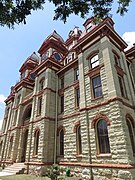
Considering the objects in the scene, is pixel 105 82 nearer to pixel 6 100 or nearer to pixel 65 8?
pixel 65 8

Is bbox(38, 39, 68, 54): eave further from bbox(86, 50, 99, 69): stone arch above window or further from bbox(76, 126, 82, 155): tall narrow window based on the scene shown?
bbox(76, 126, 82, 155): tall narrow window

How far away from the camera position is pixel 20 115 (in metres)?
24.3

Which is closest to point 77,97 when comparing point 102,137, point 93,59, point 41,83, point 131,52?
point 93,59

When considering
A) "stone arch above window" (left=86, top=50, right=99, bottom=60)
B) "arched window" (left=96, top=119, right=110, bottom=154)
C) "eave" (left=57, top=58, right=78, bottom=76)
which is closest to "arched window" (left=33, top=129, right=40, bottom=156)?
"eave" (left=57, top=58, right=78, bottom=76)

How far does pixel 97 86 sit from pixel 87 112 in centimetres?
282

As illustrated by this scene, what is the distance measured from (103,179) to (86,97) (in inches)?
286

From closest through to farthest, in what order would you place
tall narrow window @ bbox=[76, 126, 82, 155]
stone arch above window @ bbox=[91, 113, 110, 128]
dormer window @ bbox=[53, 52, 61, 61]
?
stone arch above window @ bbox=[91, 113, 110, 128], tall narrow window @ bbox=[76, 126, 82, 155], dormer window @ bbox=[53, 52, 61, 61]

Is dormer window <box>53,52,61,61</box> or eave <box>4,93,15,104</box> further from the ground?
dormer window <box>53,52,61,61</box>

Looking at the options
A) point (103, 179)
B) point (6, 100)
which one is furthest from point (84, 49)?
point (6, 100)

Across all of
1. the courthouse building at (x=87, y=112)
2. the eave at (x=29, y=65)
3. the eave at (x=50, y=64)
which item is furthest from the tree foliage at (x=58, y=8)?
the eave at (x=29, y=65)

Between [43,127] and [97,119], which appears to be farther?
[43,127]

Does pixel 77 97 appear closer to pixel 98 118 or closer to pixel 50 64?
pixel 98 118

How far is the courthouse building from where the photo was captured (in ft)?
35.4

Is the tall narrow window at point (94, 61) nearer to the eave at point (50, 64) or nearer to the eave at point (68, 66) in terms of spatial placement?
the eave at point (68, 66)
